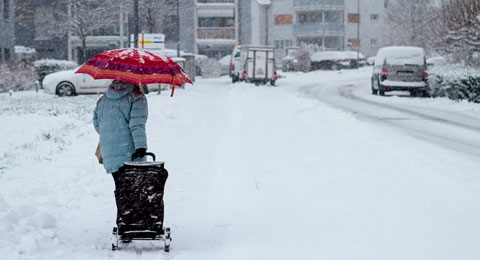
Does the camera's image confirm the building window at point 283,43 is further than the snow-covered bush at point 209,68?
Yes

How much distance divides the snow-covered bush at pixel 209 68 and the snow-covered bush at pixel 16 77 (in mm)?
15865

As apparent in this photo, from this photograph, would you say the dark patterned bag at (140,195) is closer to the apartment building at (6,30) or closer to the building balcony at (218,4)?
the apartment building at (6,30)

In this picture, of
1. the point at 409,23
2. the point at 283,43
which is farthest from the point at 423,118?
the point at 283,43

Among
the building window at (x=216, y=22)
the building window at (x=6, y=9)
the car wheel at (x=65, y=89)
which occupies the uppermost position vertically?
the building window at (x=216, y=22)

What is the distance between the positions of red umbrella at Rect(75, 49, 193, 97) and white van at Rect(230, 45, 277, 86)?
93.3 feet

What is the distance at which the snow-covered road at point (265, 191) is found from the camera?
5.29m

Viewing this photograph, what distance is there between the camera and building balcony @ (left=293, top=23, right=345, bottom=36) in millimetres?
72375

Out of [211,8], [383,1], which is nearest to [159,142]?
[211,8]

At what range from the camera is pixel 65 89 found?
25.3 meters

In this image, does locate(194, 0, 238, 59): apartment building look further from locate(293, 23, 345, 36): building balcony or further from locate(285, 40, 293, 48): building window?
locate(285, 40, 293, 48): building window

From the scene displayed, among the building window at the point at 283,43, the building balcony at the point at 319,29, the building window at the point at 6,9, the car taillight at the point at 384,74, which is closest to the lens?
the car taillight at the point at 384,74

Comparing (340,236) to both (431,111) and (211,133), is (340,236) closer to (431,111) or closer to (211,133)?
(211,133)

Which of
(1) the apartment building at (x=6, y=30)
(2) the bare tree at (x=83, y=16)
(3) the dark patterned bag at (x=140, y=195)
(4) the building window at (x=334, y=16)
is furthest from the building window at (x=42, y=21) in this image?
(3) the dark patterned bag at (x=140, y=195)

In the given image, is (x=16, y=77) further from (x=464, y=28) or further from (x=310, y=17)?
(x=310, y=17)
